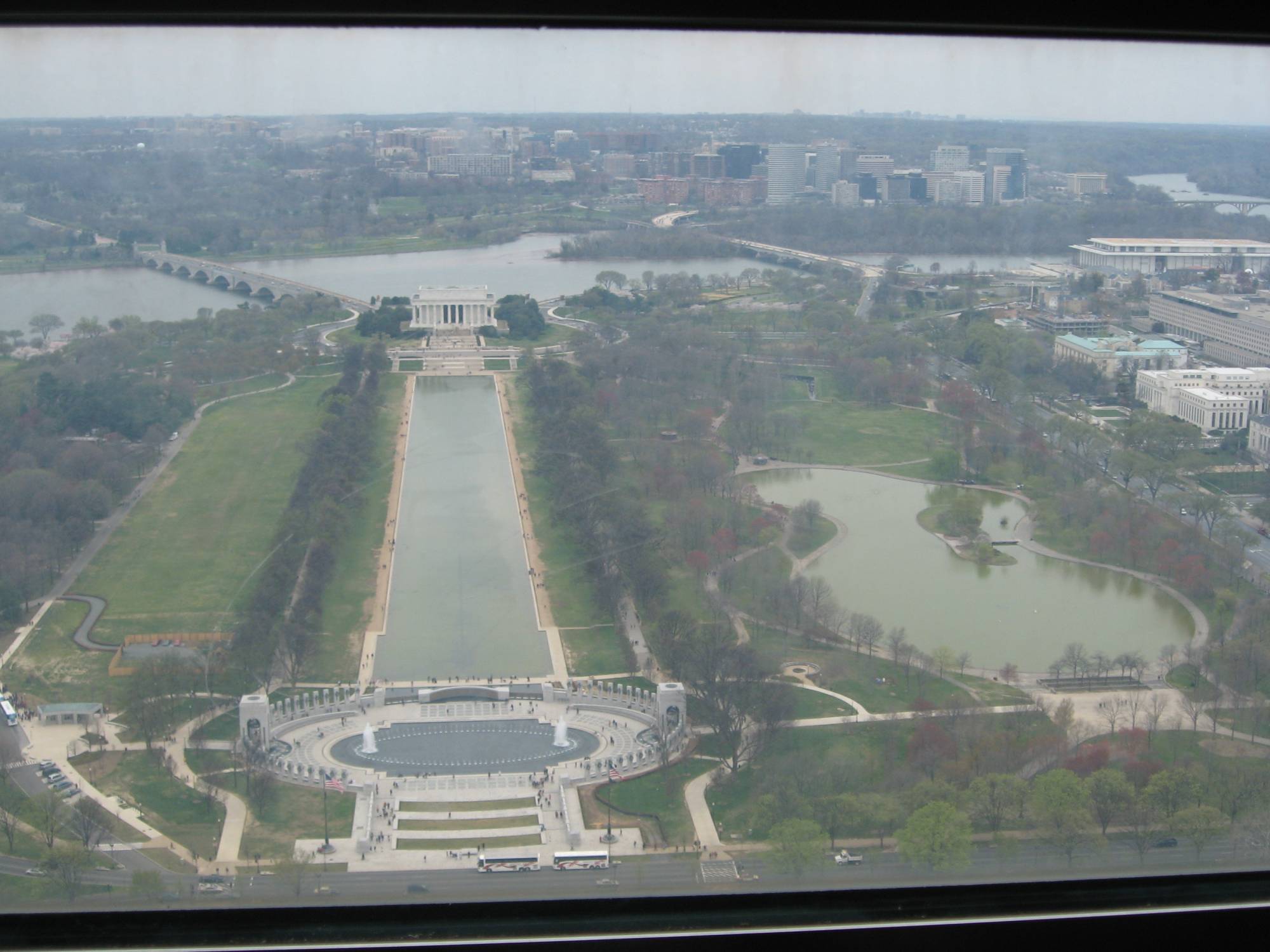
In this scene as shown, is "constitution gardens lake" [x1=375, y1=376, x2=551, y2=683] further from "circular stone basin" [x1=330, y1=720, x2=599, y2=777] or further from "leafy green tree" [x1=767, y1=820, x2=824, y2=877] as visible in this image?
"leafy green tree" [x1=767, y1=820, x2=824, y2=877]

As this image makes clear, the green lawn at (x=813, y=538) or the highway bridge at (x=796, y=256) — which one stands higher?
the highway bridge at (x=796, y=256)

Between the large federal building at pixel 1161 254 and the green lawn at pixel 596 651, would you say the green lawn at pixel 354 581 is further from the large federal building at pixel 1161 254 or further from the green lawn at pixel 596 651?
the large federal building at pixel 1161 254

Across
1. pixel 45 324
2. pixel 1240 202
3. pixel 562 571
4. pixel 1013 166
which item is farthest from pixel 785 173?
pixel 562 571

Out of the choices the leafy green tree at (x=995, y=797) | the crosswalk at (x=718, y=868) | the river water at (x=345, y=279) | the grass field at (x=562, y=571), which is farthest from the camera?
the river water at (x=345, y=279)

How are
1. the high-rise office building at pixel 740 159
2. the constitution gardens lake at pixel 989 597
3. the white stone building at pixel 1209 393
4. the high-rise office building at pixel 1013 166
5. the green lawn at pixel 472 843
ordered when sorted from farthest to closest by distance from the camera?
the high-rise office building at pixel 740 159
the high-rise office building at pixel 1013 166
the white stone building at pixel 1209 393
the constitution gardens lake at pixel 989 597
the green lawn at pixel 472 843

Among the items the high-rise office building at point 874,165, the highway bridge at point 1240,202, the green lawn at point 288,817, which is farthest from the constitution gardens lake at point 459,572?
the highway bridge at point 1240,202

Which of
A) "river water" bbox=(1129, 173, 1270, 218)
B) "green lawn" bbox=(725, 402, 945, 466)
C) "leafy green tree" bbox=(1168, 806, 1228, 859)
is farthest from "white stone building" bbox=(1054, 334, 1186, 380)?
"leafy green tree" bbox=(1168, 806, 1228, 859)

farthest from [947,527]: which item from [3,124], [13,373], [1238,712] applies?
[13,373]
